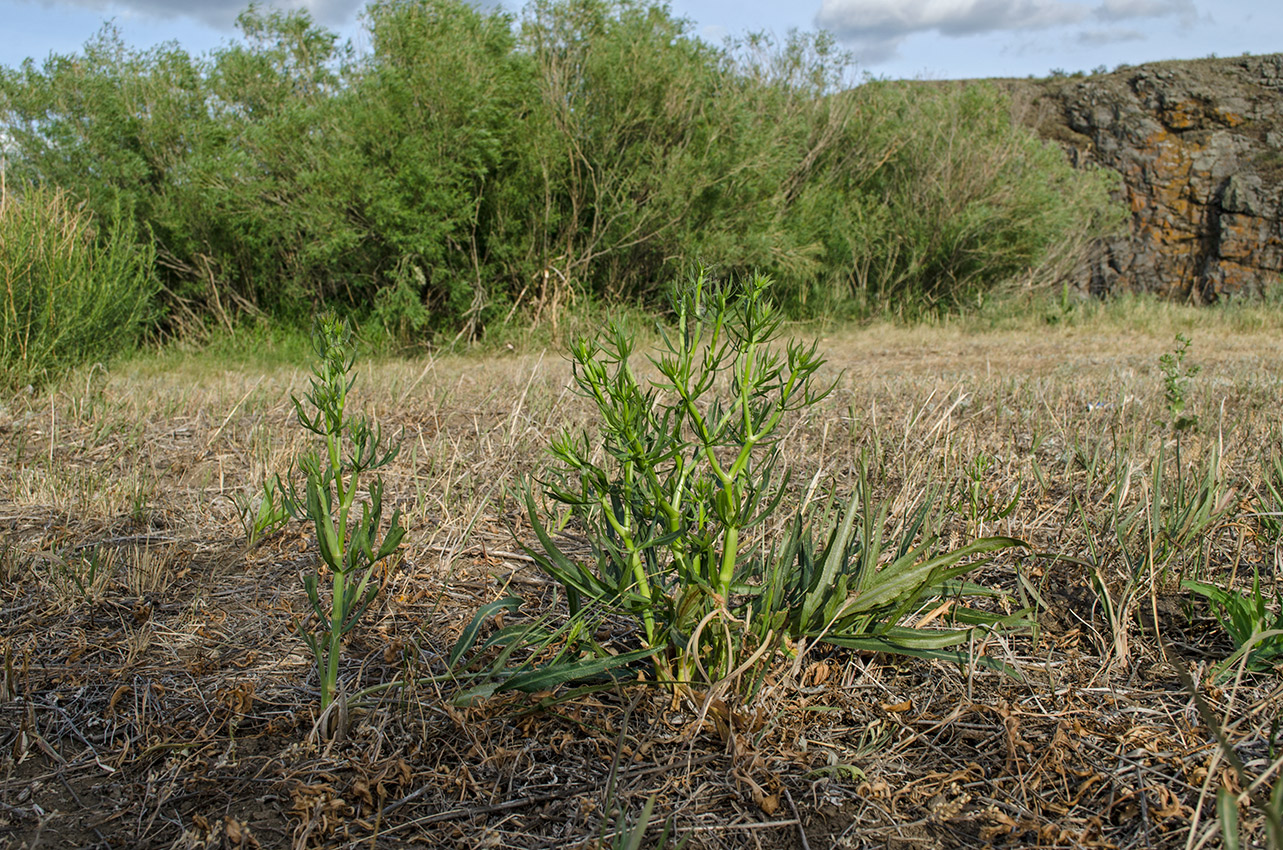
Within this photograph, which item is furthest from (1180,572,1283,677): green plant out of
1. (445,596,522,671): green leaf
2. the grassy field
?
(445,596,522,671): green leaf

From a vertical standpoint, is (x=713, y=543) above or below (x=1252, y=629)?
above

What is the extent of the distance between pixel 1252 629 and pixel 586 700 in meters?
1.31

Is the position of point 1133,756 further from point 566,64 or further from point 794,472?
point 566,64

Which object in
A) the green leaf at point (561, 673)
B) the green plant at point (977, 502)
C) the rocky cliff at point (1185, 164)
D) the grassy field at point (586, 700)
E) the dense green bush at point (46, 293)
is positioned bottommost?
the grassy field at point (586, 700)

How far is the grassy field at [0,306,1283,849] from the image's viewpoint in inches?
53.3

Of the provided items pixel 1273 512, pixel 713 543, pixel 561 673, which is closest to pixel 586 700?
pixel 561 673

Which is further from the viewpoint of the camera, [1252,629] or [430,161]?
[430,161]

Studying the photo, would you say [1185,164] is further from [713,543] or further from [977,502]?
[713,543]

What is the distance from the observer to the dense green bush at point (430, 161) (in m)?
7.80

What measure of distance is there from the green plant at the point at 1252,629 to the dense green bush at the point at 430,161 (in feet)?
19.0

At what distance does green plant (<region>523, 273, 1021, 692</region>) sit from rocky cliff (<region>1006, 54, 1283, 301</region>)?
14321 mm

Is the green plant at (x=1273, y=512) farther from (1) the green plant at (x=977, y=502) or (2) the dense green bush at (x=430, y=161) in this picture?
(2) the dense green bush at (x=430, y=161)

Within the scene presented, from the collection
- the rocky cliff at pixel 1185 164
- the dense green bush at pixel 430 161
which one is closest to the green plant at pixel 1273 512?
the dense green bush at pixel 430 161

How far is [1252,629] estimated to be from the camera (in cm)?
170
